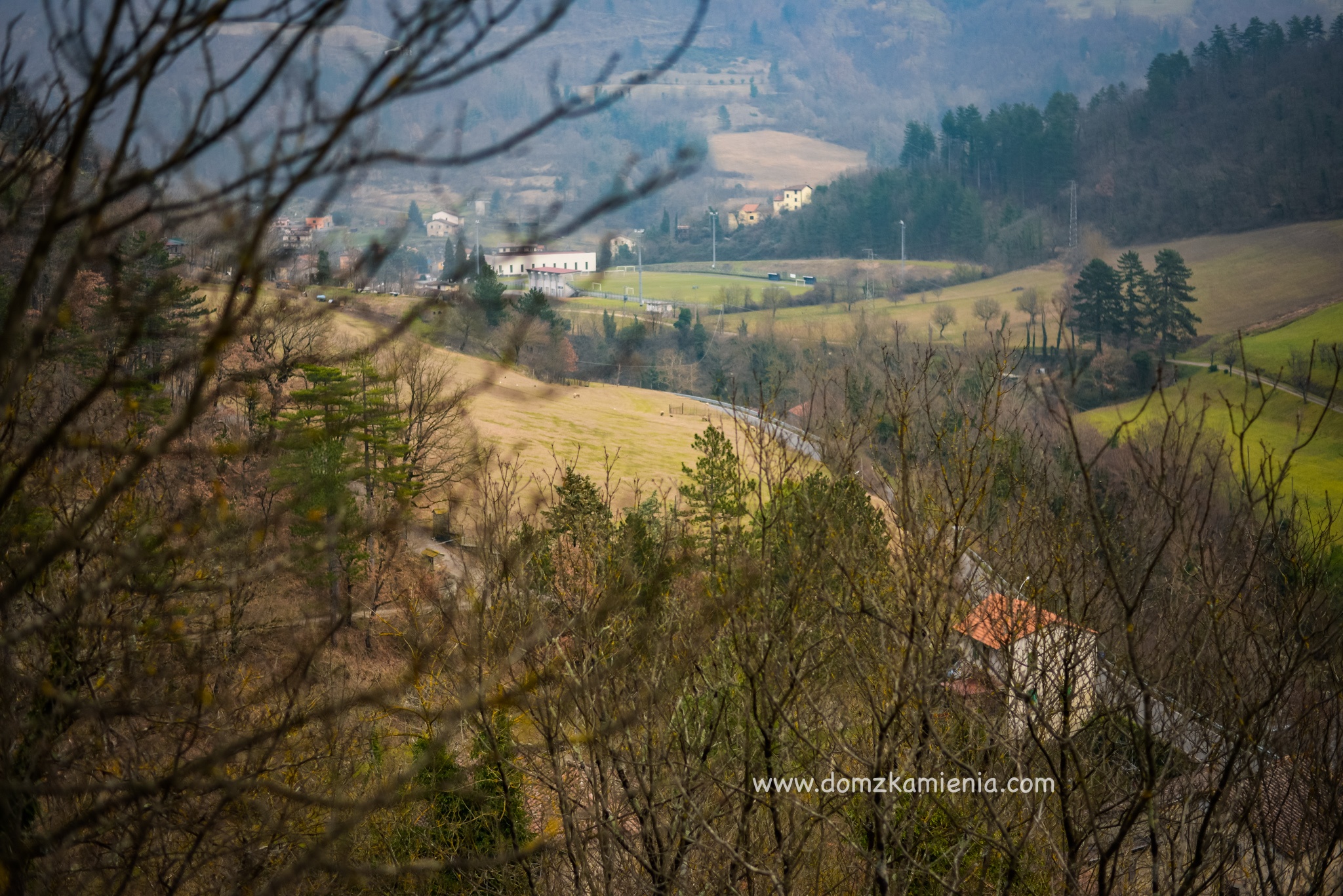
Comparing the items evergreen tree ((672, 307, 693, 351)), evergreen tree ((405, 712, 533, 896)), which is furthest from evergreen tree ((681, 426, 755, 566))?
evergreen tree ((672, 307, 693, 351))

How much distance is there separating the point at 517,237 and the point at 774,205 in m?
100

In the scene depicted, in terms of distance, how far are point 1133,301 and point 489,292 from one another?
45467mm

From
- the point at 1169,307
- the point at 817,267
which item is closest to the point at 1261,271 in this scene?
the point at 1169,307

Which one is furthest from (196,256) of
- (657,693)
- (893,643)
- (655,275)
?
(655,275)

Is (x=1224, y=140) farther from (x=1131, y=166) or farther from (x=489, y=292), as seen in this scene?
(x=489, y=292)

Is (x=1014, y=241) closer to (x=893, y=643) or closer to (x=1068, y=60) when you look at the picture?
(x=893, y=643)

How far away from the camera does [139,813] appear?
58.7 inches

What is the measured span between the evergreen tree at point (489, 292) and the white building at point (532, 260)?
0.02 metres

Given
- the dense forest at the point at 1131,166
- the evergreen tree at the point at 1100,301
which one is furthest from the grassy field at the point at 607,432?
the dense forest at the point at 1131,166

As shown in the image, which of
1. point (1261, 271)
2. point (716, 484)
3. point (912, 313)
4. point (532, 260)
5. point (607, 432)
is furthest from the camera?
point (912, 313)

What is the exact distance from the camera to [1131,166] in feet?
220

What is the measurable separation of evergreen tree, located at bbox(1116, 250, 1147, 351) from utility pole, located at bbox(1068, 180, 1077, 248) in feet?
74.5

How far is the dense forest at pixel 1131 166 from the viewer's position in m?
60.7

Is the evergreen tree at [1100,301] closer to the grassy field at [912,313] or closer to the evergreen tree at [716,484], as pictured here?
the grassy field at [912,313]
